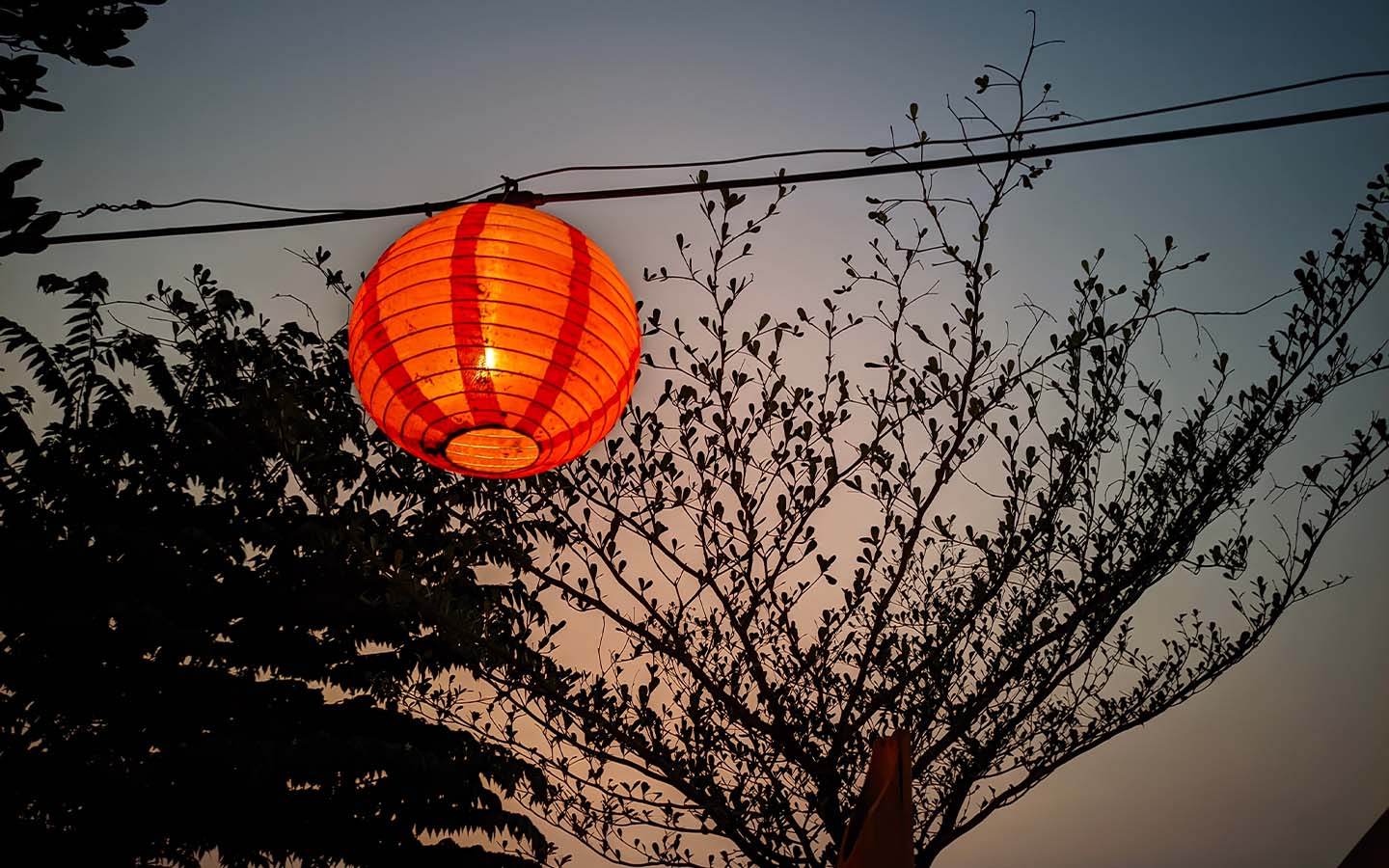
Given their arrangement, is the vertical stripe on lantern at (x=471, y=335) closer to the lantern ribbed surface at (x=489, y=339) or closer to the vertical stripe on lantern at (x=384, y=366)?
the lantern ribbed surface at (x=489, y=339)

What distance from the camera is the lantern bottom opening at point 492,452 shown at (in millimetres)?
2207

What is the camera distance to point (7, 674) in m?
7.66

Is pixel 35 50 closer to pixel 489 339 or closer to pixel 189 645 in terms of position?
pixel 489 339

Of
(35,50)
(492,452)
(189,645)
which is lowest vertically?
(492,452)

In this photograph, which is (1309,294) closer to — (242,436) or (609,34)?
(609,34)

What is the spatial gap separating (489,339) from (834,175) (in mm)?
1553

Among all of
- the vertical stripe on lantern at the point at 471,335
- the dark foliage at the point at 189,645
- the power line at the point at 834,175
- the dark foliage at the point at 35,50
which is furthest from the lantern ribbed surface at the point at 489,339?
the dark foliage at the point at 189,645

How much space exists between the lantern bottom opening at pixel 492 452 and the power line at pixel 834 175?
758 millimetres

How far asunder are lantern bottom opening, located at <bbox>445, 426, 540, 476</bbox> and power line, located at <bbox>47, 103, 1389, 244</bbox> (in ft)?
2.49

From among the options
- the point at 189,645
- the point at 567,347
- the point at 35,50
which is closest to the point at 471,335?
the point at 567,347

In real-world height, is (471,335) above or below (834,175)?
below

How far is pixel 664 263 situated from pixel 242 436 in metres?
6.08

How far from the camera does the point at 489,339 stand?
200 centimetres

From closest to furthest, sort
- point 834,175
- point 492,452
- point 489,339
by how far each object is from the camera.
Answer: point 489,339
point 492,452
point 834,175
